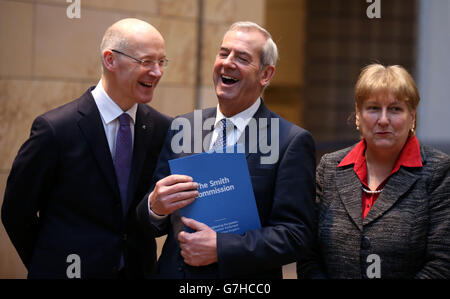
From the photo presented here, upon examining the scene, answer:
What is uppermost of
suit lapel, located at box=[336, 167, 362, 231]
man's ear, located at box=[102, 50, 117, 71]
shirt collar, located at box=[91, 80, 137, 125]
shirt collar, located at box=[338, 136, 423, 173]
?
man's ear, located at box=[102, 50, 117, 71]

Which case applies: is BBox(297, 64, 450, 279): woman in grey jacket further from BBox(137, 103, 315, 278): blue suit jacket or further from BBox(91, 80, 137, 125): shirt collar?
BBox(91, 80, 137, 125): shirt collar

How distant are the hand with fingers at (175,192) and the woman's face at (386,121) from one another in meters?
0.79

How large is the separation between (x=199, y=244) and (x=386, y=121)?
36.6 inches

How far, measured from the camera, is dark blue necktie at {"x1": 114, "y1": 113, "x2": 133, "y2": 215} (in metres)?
2.86

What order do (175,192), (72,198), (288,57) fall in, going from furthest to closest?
(288,57), (72,198), (175,192)

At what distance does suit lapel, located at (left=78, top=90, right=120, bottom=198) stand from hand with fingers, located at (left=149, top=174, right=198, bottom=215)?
43 cm

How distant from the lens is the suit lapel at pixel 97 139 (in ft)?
9.18

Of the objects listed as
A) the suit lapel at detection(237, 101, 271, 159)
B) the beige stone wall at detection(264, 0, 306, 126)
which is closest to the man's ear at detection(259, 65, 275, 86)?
the suit lapel at detection(237, 101, 271, 159)

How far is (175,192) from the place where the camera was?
7.94ft

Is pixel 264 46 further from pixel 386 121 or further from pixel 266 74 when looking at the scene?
pixel 386 121

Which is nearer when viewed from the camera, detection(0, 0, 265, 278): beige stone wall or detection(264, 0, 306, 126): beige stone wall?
detection(0, 0, 265, 278): beige stone wall

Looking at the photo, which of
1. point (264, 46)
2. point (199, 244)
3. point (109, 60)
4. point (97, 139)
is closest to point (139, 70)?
point (109, 60)
